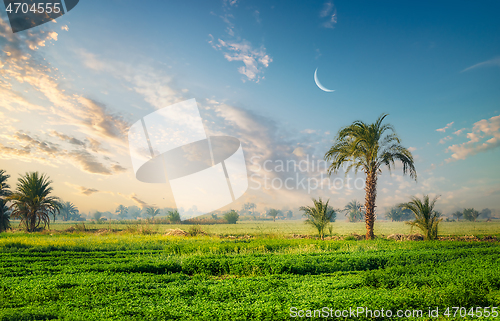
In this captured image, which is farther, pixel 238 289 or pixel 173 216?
pixel 173 216

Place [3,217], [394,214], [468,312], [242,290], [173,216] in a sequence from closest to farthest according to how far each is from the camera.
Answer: [468,312] → [242,290] → [3,217] → [173,216] → [394,214]

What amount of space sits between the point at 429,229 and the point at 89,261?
81.6ft

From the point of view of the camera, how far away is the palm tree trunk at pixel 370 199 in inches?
868

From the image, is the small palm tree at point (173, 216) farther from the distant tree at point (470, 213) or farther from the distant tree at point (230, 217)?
the distant tree at point (470, 213)

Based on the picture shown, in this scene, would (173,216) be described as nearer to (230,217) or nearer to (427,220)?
A: (230,217)

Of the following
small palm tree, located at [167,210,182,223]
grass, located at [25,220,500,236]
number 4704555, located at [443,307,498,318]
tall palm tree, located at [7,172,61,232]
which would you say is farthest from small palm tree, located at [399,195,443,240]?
small palm tree, located at [167,210,182,223]

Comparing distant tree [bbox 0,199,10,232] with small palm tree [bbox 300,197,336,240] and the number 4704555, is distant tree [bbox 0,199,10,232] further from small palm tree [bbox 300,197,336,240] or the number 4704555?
the number 4704555

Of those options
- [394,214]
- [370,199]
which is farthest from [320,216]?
[394,214]

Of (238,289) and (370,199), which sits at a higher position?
(370,199)

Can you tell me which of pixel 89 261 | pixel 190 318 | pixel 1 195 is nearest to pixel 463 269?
pixel 190 318

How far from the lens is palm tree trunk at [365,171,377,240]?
868 inches

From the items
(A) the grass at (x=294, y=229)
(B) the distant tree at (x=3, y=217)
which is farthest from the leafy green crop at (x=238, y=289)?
(B) the distant tree at (x=3, y=217)

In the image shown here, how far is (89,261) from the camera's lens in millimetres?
12422

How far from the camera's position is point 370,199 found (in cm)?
2236
